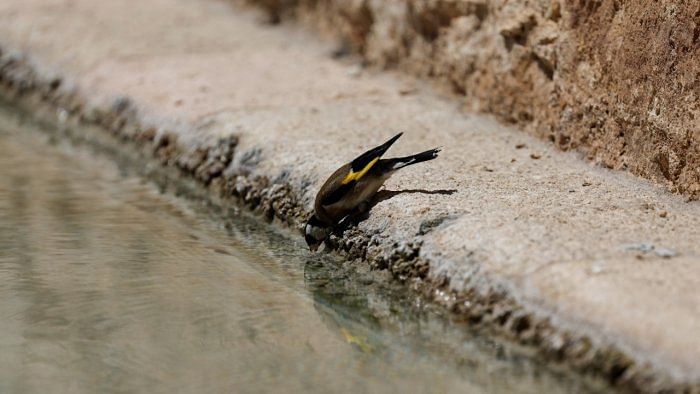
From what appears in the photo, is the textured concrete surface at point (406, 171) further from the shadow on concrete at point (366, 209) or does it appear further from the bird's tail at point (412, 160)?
the bird's tail at point (412, 160)

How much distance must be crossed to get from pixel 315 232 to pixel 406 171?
2.28 feet

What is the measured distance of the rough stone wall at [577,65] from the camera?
5551 mm

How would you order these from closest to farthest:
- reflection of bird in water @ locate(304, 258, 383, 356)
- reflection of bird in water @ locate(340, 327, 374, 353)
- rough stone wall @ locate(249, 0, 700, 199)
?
reflection of bird in water @ locate(340, 327, 374, 353)
reflection of bird in water @ locate(304, 258, 383, 356)
rough stone wall @ locate(249, 0, 700, 199)

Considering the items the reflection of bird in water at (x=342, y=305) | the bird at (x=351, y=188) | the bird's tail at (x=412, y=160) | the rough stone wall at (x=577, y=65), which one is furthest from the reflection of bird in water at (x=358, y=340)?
the rough stone wall at (x=577, y=65)

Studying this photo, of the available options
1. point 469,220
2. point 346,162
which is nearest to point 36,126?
point 346,162

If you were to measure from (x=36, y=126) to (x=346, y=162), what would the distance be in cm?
359

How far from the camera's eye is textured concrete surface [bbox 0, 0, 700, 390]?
427cm

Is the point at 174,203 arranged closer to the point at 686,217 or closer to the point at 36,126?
the point at 36,126

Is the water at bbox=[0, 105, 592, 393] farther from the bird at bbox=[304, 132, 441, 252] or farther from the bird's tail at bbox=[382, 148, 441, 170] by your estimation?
the bird's tail at bbox=[382, 148, 441, 170]

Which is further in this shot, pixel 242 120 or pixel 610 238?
pixel 242 120

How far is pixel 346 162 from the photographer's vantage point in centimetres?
627

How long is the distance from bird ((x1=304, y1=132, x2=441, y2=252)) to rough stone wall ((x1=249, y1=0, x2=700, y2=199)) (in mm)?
1117

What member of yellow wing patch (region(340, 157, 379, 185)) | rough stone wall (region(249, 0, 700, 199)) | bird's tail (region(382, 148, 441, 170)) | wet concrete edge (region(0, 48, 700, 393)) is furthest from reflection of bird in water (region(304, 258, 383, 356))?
rough stone wall (region(249, 0, 700, 199))

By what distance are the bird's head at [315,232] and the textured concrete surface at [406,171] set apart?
0.10 meters
